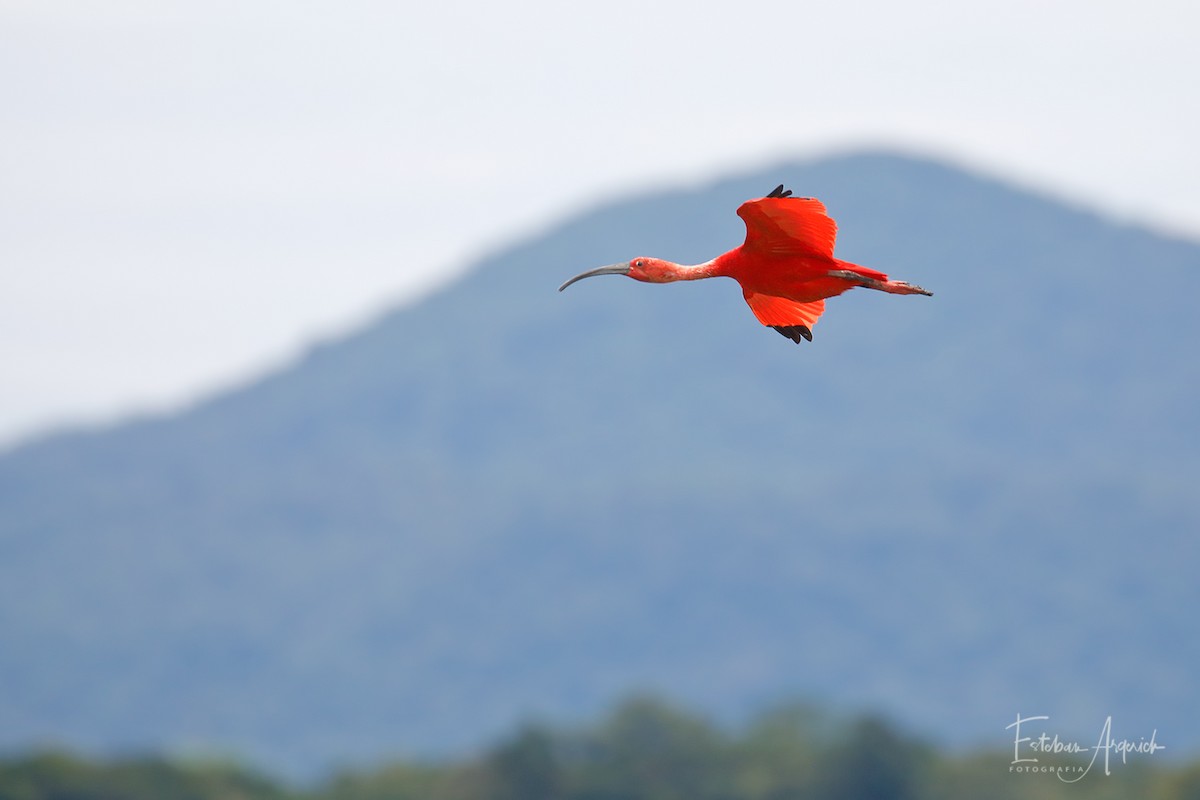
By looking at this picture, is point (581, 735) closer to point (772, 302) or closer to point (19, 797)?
point (19, 797)

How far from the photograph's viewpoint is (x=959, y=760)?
320ft

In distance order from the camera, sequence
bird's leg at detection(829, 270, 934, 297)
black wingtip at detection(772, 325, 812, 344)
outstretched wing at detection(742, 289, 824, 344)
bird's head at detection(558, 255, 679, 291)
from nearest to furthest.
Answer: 1. bird's leg at detection(829, 270, 934, 297)
2. bird's head at detection(558, 255, 679, 291)
3. black wingtip at detection(772, 325, 812, 344)
4. outstretched wing at detection(742, 289, 824, 344)

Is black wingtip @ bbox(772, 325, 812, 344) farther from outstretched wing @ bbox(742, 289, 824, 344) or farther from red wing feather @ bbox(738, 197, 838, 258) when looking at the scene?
red wing feather @ bbox(738, 197, 838, 258)

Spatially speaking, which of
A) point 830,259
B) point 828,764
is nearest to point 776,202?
point 830,259

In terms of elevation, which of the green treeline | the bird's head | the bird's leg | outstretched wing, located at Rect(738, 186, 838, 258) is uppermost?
the green treeline

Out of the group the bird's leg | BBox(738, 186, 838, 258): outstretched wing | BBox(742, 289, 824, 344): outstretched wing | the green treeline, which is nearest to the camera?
Answer: BBox(738, 186, 838, 258): outstretched wing

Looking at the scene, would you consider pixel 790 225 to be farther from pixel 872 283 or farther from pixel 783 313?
pixel 783 313

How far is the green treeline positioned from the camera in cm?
9031

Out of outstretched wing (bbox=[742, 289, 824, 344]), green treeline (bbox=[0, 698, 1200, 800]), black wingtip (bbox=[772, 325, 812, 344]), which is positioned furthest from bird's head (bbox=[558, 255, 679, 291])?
green treeline (bbox=[0, 698, 1200, 800])

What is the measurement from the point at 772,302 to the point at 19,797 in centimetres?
7475

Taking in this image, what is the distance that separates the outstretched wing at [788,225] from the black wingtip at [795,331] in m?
0.98

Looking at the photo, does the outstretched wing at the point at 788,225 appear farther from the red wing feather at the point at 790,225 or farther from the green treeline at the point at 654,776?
the green treeline at the point at 654,776

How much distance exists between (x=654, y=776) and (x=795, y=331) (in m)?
80.2

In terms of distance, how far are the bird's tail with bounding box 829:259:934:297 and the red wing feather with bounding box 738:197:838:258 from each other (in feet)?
0.58
